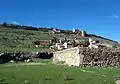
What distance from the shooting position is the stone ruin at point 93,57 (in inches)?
1575

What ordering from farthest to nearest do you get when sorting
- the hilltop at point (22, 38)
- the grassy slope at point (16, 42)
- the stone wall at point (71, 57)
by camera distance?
the hilltop at point (22, 38) → the grassy slope at point (16, 42) → the stone wall at point (71, 57)

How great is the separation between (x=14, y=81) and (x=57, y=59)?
77.8ft

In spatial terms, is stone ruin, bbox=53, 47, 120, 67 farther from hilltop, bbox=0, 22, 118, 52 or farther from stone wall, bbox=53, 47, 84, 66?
hilltop, bbox=0, 22, 118, 52

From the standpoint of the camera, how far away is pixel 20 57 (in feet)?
177

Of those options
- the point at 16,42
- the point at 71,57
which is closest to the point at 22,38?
the point at 16,42

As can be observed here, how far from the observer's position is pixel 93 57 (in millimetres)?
40719

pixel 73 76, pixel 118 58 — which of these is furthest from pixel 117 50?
pixel 73 76

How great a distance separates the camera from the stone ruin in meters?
40.0

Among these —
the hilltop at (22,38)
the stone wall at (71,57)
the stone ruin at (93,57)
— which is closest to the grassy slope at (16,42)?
the hilltop at (22,38)

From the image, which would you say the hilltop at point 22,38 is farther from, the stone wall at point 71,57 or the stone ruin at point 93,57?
the stone ruin at point 93,57

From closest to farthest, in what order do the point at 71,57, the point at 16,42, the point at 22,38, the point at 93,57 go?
the point at 93,57, the point at 71,57, the point at 16,42, the point at 22,38

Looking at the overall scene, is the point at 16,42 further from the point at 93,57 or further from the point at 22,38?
the point at 93,57

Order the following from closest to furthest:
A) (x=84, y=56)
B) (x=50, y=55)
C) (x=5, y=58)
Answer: (x=84, y=56)
(x=5, y=58)
(x=50, y=55)

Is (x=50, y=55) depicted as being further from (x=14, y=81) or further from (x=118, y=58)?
(x=14, y=81)
